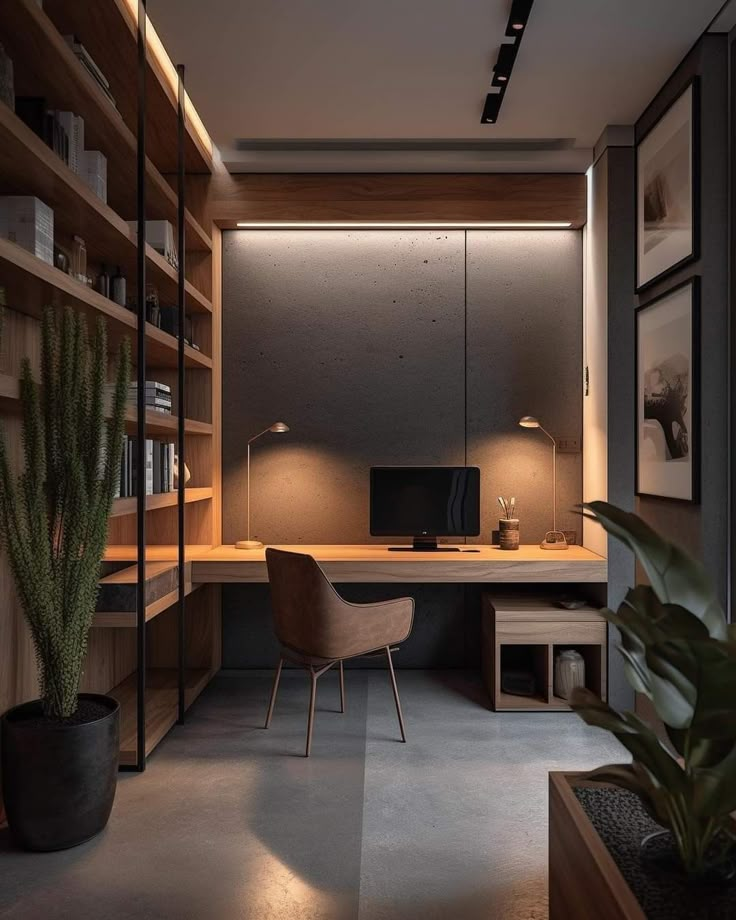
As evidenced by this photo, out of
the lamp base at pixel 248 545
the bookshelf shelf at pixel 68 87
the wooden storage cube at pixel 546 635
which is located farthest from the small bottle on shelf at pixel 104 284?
the wooden storage cube at pixel 546 635

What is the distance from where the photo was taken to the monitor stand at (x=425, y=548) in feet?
13.4

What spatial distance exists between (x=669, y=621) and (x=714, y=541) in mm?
1908

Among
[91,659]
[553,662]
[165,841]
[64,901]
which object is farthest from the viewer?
[553,662]

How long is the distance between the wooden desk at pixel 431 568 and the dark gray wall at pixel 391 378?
2.06 ft

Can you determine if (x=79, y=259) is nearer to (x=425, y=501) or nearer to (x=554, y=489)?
(x=425, y=501)

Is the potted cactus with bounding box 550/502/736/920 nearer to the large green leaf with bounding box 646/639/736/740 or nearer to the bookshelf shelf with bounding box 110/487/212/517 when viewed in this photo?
the large green leaf with bounding box 646/639/736/740

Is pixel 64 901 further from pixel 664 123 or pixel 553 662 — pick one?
pixel 664 123

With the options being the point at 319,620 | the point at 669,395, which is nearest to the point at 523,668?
the point at 319,620

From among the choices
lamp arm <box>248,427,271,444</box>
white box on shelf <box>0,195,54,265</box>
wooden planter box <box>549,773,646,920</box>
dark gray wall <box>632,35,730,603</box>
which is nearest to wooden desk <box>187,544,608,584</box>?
lamp arm <box>248,427,271,444</box>

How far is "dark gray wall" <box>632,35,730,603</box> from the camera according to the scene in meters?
2.91

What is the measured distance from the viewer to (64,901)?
2.02 meters

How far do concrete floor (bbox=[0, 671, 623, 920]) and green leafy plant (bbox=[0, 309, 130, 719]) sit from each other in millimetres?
506

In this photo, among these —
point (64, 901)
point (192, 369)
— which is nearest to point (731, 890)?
point (64, 901)

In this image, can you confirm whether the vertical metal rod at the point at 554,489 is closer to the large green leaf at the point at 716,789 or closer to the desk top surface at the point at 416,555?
the desk top surface at the point at 416,555
